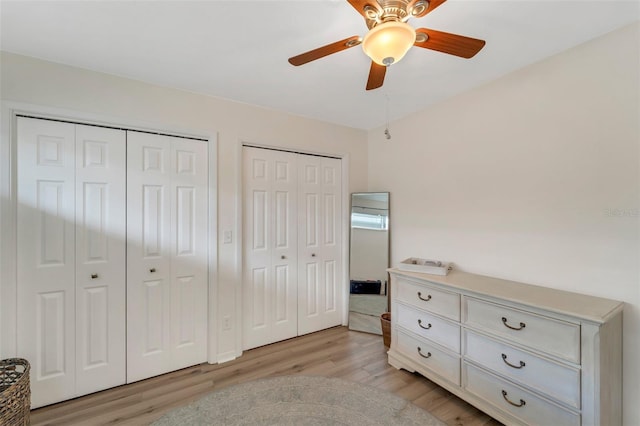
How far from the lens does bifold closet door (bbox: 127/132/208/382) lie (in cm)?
211

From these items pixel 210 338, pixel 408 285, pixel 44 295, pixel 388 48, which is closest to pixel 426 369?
pixel 408 285

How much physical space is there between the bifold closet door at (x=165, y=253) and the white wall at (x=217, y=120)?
0.49 ft

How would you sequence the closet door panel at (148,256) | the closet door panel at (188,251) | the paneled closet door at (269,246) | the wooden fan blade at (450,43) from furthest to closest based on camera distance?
the paneled closet door at (269,246) → the closet door panel at (188,251) → the closet door panel at (148,256) → the wooden fan blade at (450,43)

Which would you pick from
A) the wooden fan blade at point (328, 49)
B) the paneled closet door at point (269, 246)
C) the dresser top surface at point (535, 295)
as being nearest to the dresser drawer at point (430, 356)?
the dresser top surface at point (535, 295)

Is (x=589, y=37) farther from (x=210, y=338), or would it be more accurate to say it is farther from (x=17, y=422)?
(x=17, y=422)

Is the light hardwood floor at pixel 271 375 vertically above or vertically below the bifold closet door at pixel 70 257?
below

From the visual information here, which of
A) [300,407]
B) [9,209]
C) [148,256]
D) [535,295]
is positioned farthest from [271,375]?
[9,209]

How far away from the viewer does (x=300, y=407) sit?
71.9 inches

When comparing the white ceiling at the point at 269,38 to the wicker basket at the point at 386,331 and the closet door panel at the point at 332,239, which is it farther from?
the wicker basket at the point at 386,331

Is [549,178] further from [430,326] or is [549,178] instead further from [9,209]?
[9,209]

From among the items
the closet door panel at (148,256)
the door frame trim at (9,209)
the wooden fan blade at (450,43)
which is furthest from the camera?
the closet door panel at (148,256)

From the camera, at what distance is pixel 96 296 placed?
1.99 meters

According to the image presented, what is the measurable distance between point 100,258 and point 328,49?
7.16 ft

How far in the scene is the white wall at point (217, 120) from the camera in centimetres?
181
